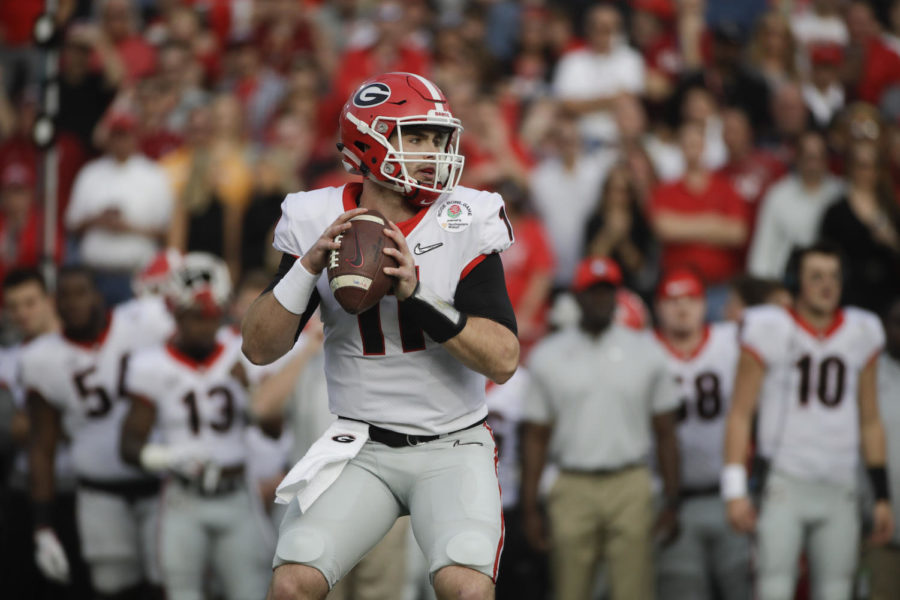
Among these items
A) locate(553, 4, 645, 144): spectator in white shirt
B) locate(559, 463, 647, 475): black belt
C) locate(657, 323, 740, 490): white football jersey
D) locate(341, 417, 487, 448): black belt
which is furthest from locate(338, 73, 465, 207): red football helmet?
locate(553, 4, 645, 144): spectator in white shirt

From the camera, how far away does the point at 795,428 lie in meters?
6.70

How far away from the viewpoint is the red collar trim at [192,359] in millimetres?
7113

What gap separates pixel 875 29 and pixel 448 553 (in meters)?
7.87

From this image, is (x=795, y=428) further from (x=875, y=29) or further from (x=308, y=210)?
(x=875, y=29)

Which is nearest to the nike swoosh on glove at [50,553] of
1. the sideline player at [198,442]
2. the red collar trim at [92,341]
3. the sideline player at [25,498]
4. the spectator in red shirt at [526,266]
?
the sideline player at [25,498]

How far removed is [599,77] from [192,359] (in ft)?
14.5

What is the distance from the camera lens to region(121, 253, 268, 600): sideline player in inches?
270

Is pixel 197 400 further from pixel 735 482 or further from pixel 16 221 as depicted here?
pixel 16 221

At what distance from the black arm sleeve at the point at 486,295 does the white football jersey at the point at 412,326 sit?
0.03 metres

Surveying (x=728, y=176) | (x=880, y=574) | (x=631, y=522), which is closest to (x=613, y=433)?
(x=631, y=522)

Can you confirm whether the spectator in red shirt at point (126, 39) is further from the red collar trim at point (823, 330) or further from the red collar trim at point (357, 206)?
the red collar trim at point (357, 206)

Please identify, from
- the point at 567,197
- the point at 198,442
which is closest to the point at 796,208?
the point at 567,197

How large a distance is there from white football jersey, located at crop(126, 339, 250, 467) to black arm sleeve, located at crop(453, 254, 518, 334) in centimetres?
319

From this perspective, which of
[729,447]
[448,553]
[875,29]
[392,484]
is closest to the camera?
[448,553]
